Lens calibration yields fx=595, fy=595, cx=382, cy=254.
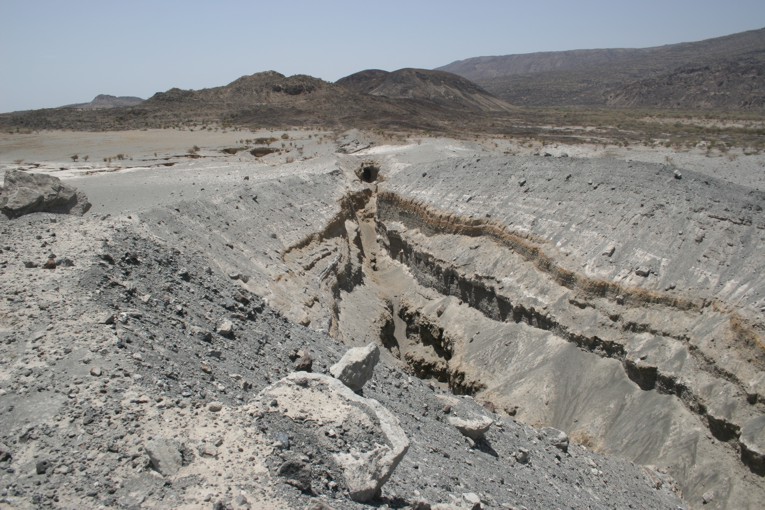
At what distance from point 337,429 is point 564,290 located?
12.1m

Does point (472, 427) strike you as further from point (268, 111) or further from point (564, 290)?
point (268, 111)

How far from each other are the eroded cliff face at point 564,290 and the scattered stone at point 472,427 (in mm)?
5285

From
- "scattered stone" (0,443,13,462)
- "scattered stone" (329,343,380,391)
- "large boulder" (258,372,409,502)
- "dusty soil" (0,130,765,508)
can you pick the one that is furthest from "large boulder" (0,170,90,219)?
"large boulder" (258,372,409,502)

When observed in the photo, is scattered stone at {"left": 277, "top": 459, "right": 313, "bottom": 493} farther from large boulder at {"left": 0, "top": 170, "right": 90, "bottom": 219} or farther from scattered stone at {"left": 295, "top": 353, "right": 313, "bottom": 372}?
large boulder at {"left": 0, "top": 170, "right": 90, "bottom": 219}

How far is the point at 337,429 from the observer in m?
7.02

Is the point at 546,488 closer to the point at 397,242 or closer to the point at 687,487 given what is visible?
the point at 687,487

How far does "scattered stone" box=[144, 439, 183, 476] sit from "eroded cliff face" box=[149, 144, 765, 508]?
30.4 ft

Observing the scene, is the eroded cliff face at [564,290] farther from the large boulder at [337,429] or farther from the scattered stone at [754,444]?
the large boulder at [337,429]

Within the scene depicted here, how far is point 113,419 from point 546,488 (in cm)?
703

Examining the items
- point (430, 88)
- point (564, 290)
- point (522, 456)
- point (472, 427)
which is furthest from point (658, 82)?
point (472, 427)

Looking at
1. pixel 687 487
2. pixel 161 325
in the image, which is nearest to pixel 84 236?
pixel 161 325

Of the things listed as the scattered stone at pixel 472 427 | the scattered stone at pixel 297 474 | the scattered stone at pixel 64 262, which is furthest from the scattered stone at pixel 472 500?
the scattered stone at pixel 64 262

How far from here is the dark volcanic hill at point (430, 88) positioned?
96.8m

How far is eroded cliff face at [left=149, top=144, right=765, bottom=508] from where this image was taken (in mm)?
13328
